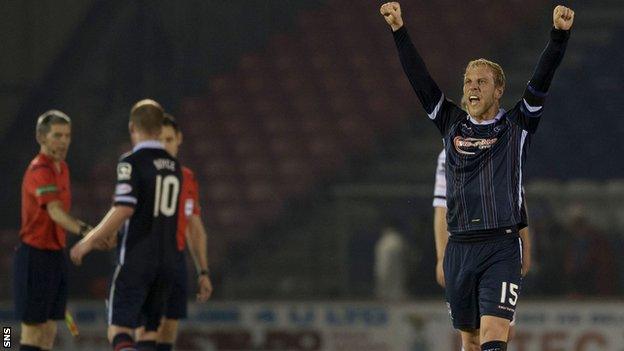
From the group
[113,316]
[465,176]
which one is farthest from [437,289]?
[465,176]

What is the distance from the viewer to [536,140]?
1366 centimetres

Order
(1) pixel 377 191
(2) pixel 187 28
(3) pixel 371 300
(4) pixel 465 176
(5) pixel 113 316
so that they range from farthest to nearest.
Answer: (2) pixel 187 28 < (1) pixel 377 191 < (3) pixel 371 300 < (5) pixel 113 316 < (4) pixel 465 176

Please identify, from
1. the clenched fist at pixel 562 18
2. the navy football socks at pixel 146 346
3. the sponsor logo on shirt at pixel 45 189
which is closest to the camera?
the clenched fist at pixel 562 18

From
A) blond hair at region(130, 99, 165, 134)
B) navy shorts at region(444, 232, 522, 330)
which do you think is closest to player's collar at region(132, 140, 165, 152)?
blond hair at region(130, 99, 165, 134)

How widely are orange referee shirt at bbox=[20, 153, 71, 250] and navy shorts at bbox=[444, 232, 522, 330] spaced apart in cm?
278

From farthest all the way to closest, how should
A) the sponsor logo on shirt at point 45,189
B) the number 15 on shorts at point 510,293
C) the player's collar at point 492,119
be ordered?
the sponsor logo on shirt at point 45,189 → the player's collar at point 492,119 → the number 15 on shorts at point 510,293

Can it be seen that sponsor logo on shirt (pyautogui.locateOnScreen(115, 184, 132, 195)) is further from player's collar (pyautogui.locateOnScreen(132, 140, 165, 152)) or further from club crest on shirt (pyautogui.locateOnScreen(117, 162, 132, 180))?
player's collar (pyautogui.locateOnScreen(132, 140, 165, 152))

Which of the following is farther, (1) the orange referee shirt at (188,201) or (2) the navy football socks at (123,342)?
(1) the orange referee shirt at (188,201)

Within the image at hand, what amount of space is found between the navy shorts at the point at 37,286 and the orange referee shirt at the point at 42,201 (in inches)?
2.4

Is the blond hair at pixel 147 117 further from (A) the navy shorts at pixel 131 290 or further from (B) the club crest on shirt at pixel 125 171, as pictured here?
(A) the navy shorts at pixel 131 290

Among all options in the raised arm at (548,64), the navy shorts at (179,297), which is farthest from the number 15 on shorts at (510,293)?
the navy shorts at (179,297)

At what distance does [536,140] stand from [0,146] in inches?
213

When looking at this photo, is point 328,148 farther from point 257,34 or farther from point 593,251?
point 593,251

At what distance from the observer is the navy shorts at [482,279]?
570cm
